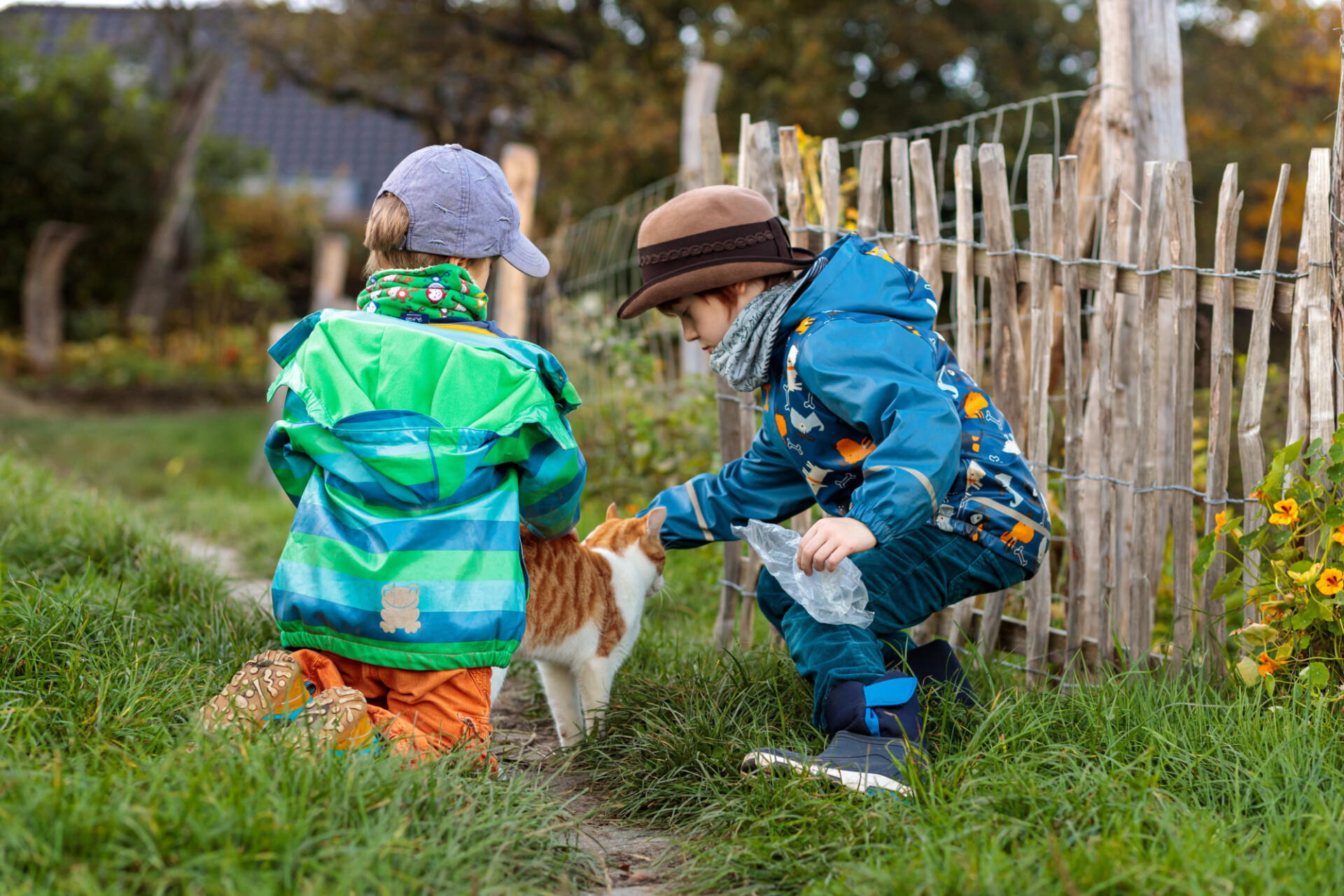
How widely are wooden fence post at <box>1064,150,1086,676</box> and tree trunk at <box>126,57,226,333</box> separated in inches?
554

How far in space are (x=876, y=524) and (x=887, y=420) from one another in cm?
22

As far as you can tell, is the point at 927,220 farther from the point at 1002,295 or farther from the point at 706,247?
the point at 706,247

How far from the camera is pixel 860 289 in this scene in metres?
2.34

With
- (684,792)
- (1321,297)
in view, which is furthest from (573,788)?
(1321,297)

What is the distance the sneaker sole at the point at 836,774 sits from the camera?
6.98 ft

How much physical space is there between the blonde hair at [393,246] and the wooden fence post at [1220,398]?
181 cm

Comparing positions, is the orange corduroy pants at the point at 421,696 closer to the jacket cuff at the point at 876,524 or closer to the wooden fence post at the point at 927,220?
the jacket cuff at the point at 876,524

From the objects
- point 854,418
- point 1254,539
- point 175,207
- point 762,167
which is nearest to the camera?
point 854,418

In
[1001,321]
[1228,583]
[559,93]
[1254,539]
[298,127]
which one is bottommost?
[1228,583]

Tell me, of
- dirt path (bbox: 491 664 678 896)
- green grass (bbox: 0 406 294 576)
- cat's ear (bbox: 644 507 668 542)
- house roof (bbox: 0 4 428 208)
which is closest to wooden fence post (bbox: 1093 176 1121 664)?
cat's ear (bbox: 644 507 668 542)

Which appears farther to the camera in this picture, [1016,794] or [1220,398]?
[1220,398]

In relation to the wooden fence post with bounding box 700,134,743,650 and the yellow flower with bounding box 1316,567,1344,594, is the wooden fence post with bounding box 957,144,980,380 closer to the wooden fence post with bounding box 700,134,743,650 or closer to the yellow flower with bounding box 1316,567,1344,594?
the wooden fence post with bounding box 700,134,743,650

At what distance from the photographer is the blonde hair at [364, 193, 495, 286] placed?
7.72ft

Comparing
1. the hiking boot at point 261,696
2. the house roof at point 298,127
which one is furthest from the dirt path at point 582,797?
the house roof at point 298,127
